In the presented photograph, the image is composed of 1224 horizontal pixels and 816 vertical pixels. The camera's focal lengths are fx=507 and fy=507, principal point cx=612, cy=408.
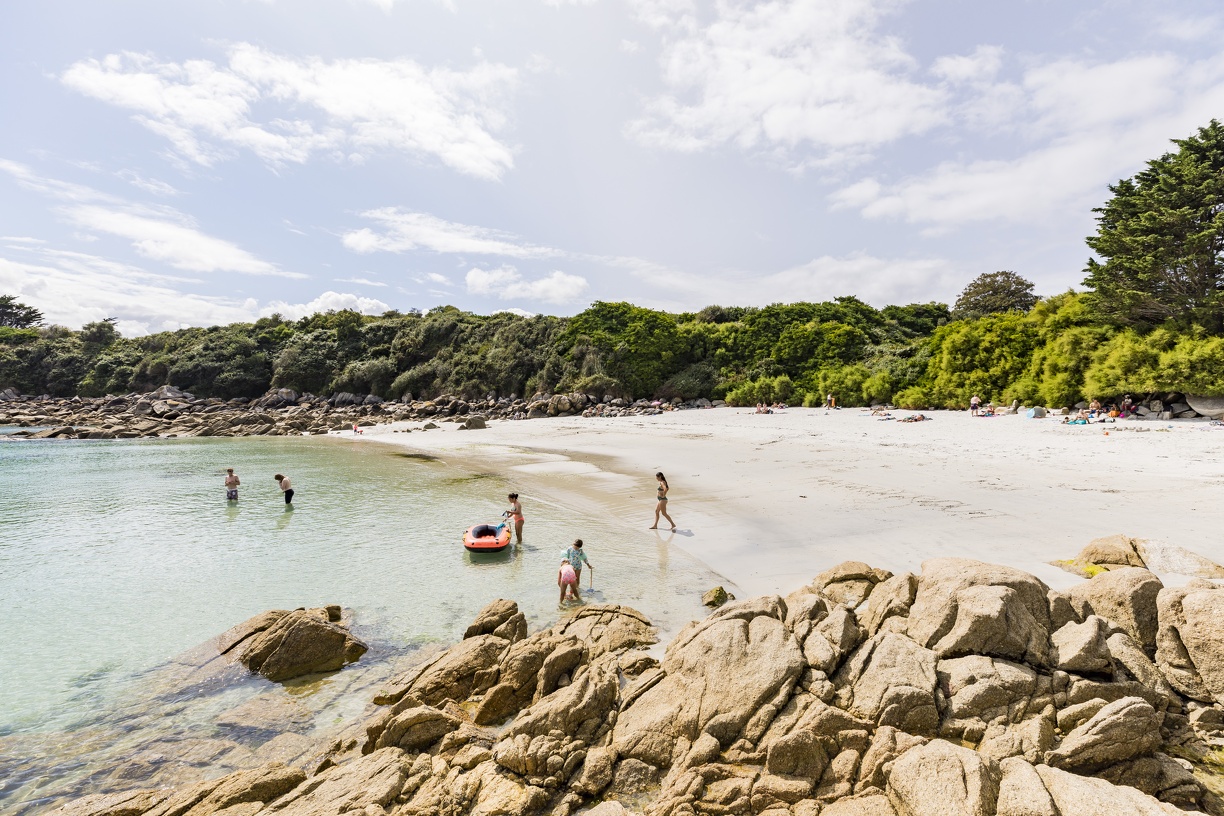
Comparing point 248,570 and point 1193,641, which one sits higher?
point 1193,641

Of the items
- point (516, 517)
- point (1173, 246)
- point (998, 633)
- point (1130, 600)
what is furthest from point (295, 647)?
point (1173, 246)

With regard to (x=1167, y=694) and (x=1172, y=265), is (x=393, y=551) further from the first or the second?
(x=1172, y=265)

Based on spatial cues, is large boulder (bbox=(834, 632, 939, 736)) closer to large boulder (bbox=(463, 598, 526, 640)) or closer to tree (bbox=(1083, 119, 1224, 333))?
large boulder (bbox=(463, 598, 526, 640))

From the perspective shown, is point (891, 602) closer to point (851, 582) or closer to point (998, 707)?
point (998, 707)

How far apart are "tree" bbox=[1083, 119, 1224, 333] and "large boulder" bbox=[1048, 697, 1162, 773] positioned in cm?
2944

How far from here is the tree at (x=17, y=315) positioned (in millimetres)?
92875

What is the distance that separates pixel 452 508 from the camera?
17.5 m

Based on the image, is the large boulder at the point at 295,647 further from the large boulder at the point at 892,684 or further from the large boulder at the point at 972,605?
the large boulder at the point at 972,605

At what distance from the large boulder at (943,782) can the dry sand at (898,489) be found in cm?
515

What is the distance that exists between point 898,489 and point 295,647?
15.5 m

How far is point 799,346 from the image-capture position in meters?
46.0

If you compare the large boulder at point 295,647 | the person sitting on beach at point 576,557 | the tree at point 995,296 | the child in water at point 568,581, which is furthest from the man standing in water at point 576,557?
the tree at point 995,296

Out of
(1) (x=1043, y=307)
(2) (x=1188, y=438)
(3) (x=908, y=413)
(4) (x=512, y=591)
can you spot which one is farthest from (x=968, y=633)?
(1) (x=1043, y=307)

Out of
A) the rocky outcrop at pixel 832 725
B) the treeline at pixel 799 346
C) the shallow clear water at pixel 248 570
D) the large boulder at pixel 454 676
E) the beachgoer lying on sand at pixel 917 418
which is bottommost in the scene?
the shallow clear water at pixel 248 570
